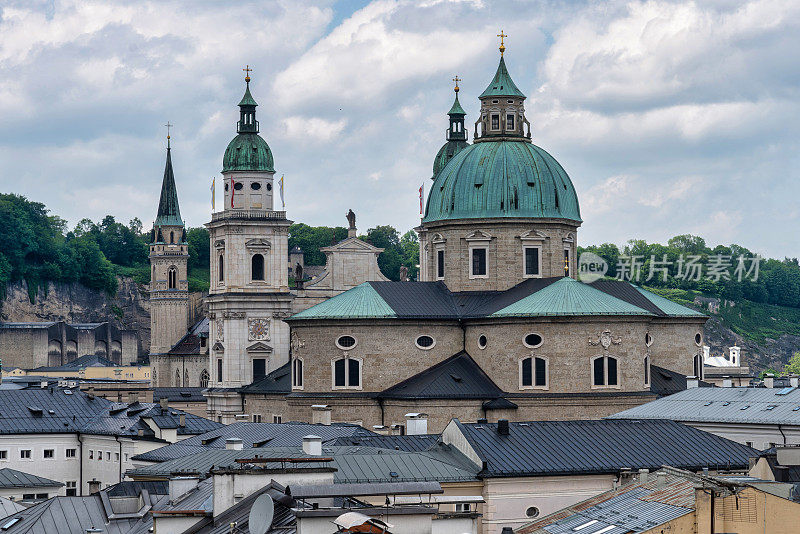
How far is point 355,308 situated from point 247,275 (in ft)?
66.6

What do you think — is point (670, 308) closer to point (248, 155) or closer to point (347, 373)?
point (347, 373)

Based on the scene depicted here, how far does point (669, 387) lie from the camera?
7706 cm

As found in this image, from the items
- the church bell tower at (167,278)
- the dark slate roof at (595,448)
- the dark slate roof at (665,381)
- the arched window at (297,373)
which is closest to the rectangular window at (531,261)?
the dark slate roof at (665,381)

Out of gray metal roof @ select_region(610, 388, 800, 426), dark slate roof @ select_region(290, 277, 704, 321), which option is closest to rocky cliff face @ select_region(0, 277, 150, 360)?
dark slate roof @ select_region(290, 277, 704, 321)

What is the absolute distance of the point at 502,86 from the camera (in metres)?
82.8


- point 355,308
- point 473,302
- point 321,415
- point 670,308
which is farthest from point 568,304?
point 670,308

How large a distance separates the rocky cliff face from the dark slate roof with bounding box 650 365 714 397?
104265 mm

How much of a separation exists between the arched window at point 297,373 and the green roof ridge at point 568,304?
9.24 m

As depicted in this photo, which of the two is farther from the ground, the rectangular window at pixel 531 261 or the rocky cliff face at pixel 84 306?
the rectangular window at pixel 531 261

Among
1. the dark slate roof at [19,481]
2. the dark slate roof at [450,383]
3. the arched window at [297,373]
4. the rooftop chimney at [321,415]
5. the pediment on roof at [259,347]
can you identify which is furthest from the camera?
the pediment on roof at [259,347]

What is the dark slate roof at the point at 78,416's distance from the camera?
3036 inches

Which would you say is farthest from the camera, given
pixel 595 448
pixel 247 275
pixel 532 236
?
pixel 247 275

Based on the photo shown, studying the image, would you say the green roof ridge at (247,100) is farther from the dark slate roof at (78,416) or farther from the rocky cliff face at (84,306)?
the rocky cliff face at (84,306)

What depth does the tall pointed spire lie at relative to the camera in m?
154
